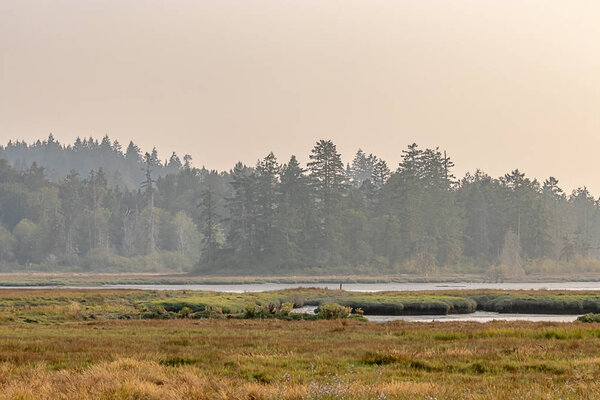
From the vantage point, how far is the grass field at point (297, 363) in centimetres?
1536

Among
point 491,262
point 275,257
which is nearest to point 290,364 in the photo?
point 275,257

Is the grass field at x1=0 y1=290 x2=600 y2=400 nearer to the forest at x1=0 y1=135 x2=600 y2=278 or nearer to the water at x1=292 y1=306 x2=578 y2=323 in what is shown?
the water at x1=292 y1=306 x2=578 y2=323

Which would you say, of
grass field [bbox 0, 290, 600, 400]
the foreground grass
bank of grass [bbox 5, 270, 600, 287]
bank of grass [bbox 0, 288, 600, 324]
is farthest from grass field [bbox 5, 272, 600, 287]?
the foreground grass

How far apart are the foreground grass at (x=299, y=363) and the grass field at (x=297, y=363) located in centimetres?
4

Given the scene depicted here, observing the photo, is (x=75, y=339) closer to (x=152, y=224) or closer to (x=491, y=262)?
(x=491, y=262)

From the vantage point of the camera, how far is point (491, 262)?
160 m

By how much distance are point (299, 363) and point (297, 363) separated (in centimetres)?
8

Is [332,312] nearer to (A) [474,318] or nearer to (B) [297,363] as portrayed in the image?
(A) [474,318]

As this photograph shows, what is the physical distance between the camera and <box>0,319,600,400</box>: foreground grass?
15352 mm

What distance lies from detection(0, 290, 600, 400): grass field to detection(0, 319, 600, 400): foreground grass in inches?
1.5

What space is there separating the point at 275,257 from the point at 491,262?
150 ft

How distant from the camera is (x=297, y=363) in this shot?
20.4m

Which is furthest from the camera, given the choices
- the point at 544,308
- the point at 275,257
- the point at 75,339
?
the point at 275,257

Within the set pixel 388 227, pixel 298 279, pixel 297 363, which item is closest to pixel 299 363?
pixel 297 363
